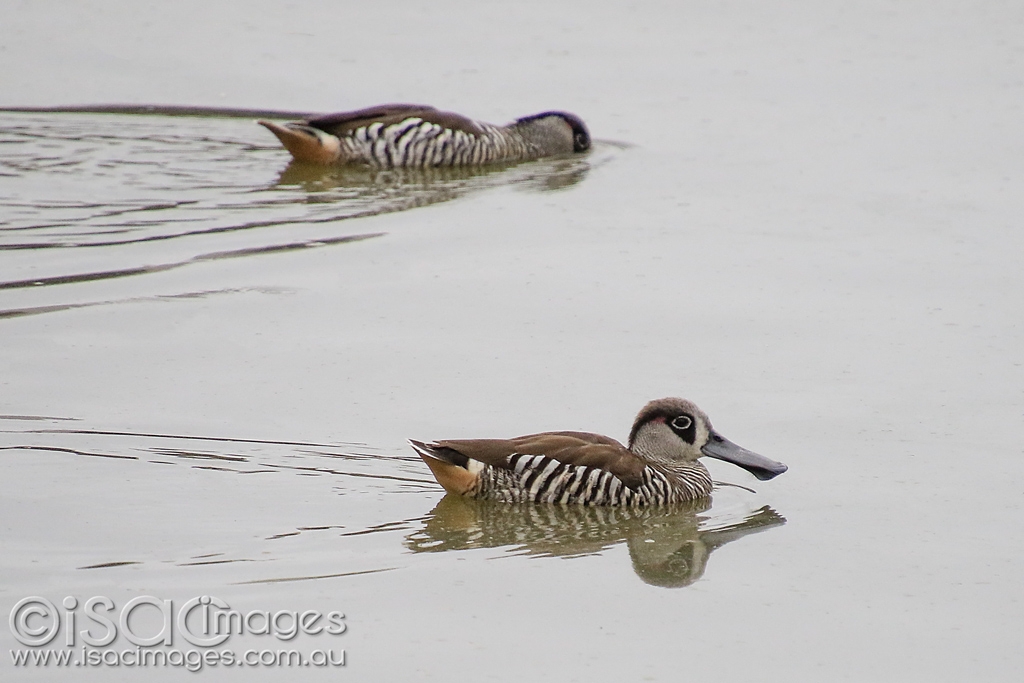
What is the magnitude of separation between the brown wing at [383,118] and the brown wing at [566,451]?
22.1 ft

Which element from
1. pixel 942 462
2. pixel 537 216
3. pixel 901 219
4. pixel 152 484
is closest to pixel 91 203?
pixel 537 216

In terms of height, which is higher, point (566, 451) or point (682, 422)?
point (682, 422)

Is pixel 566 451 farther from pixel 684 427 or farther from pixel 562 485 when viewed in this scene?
pixel 684 427

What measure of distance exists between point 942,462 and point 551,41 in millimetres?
10684

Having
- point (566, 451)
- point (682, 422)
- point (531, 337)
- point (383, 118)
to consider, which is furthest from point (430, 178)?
point (566, 451)

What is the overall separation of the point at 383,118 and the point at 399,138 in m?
0.24

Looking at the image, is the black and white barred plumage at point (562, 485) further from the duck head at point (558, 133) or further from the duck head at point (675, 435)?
the duck head at point (558, 133)

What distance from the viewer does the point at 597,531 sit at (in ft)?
24.6

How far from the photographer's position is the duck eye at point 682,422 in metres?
8.12

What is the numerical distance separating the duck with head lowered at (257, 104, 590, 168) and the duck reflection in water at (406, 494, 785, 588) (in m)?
6.87

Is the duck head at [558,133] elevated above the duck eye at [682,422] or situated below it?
above

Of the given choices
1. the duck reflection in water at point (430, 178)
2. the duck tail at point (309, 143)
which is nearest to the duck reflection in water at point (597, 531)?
the duck reflection in water at point (430, 178)

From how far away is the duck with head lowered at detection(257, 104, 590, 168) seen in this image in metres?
14.0

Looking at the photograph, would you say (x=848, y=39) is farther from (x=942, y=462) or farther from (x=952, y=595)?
(x=952, y=595)
